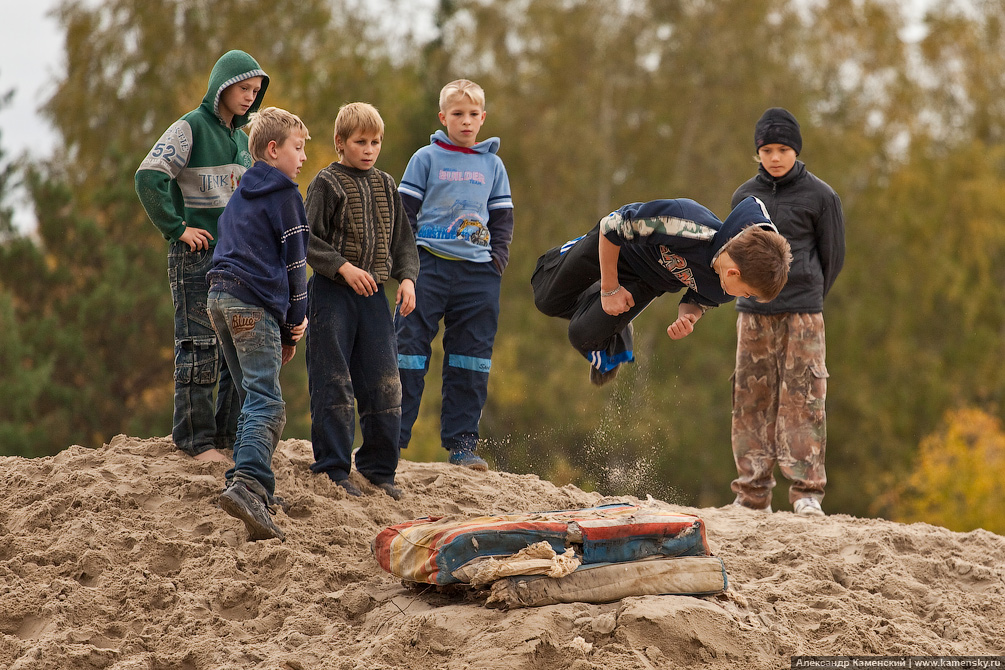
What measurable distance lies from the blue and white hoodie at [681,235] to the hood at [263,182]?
1594mm

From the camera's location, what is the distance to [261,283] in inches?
177

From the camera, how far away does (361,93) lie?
2361cm

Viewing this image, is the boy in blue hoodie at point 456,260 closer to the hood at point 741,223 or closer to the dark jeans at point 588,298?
the dark jeans at point 588,298

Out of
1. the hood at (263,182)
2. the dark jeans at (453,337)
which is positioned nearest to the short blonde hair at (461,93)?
the dark jeans at (453,337)

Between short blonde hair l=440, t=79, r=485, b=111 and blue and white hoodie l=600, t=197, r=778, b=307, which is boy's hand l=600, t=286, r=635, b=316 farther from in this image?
short blonde hair l=440, t=79, r=485, b=111

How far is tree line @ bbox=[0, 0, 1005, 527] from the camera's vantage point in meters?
21.2

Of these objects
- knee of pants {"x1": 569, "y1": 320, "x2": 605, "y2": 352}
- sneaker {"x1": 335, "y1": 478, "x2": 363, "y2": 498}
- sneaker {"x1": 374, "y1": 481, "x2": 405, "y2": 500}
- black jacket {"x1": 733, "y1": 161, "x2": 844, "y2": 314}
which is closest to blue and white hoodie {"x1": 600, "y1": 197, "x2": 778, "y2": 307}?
knee of pants {"x1": 569, "y1": 320, "x2": 605, "y2": 352}

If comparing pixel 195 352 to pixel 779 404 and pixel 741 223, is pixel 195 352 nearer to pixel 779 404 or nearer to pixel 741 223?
pixel 741 223

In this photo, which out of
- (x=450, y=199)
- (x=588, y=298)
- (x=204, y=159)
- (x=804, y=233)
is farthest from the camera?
(x=804, y=233)

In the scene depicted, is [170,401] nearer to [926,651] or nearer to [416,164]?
[416,164]

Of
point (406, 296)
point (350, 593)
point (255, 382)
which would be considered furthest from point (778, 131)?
point (350, 593)

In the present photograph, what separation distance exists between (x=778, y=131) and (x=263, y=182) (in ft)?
11.1

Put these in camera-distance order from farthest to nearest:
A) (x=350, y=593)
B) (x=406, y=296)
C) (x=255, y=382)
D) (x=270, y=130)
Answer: (x=406, y=296) → (x=270, y=130) → (x=255, y=382) → (x=350, y=593)

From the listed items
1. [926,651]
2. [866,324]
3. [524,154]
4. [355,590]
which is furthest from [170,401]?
[866,324]
